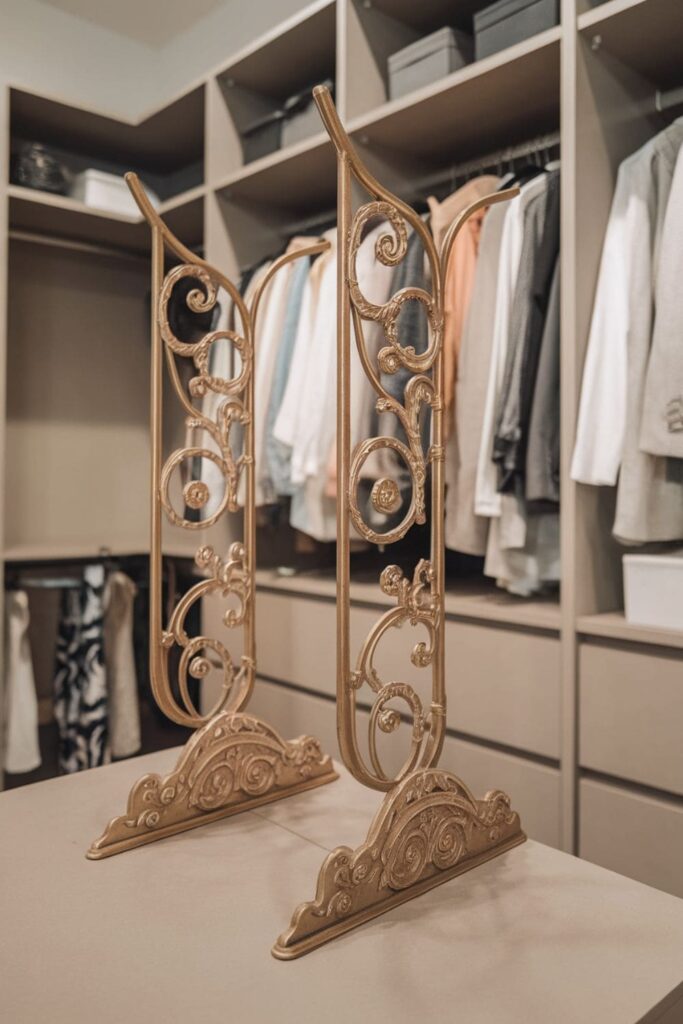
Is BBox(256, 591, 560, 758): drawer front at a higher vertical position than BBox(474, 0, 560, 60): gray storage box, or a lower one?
lower

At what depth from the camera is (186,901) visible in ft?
3.01

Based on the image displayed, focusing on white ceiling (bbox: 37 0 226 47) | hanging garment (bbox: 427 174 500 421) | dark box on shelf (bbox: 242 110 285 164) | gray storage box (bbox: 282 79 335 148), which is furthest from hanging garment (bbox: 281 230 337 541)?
white ceiling (bbox: 37 0 226 47)

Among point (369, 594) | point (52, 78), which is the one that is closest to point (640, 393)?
point (369, 594)

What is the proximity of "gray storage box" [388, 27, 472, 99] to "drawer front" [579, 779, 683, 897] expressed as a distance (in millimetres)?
1609

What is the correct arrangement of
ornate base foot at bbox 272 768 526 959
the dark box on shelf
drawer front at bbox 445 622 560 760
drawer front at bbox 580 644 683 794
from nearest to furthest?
ornate base foot at bbox 272 768 526 959
drawer front at bbox 580 644 683 794
drawer front at bbox 445 622 560 760
the dark box on shelf

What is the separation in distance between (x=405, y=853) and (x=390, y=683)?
19cm

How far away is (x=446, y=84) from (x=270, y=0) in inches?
54.9

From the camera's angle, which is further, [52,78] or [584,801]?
[52,78]

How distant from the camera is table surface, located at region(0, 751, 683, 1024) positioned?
2.38 feet

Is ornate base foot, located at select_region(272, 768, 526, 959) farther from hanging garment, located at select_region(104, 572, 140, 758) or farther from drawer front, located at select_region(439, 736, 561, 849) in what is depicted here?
hanging garment, located at select_region(104, 572, 140, 758)

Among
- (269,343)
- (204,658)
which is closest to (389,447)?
(204,658)

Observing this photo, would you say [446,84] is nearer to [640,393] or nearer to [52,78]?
[640,393]

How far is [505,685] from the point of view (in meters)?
1.69

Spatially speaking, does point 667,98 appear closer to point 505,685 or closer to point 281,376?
point 281,376
